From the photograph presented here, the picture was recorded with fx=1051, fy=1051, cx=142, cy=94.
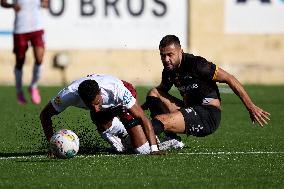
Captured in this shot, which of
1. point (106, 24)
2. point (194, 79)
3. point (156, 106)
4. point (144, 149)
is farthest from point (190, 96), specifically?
point (106, 24)

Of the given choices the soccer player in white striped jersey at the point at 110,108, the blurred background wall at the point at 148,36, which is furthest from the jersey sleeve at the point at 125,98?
the blurred background wall at the point at 148,36

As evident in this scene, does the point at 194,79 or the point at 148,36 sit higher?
the point at 194,79

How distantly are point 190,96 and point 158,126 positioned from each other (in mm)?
943

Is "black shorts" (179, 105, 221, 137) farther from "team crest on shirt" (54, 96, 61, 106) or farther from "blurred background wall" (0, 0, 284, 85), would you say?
"blurred background wall" (0, 0, 284, 85)

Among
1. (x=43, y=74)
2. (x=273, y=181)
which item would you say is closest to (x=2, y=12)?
(x=43, y=74)

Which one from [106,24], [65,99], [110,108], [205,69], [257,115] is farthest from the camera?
[106,24]

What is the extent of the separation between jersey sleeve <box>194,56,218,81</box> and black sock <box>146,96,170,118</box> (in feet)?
2.18

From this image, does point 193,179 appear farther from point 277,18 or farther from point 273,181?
point 277,18

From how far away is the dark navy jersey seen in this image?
11873mm

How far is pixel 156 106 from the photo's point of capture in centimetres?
1231

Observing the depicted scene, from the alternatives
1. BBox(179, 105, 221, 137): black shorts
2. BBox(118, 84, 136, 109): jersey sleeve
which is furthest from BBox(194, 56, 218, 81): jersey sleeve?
BBox(118, 84, 136, 109): jersey sleeve

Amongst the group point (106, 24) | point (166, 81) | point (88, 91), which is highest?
point (88, 91)

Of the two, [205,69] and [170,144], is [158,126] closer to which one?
[170,144]

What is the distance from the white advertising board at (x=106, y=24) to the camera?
2381 centimetres
